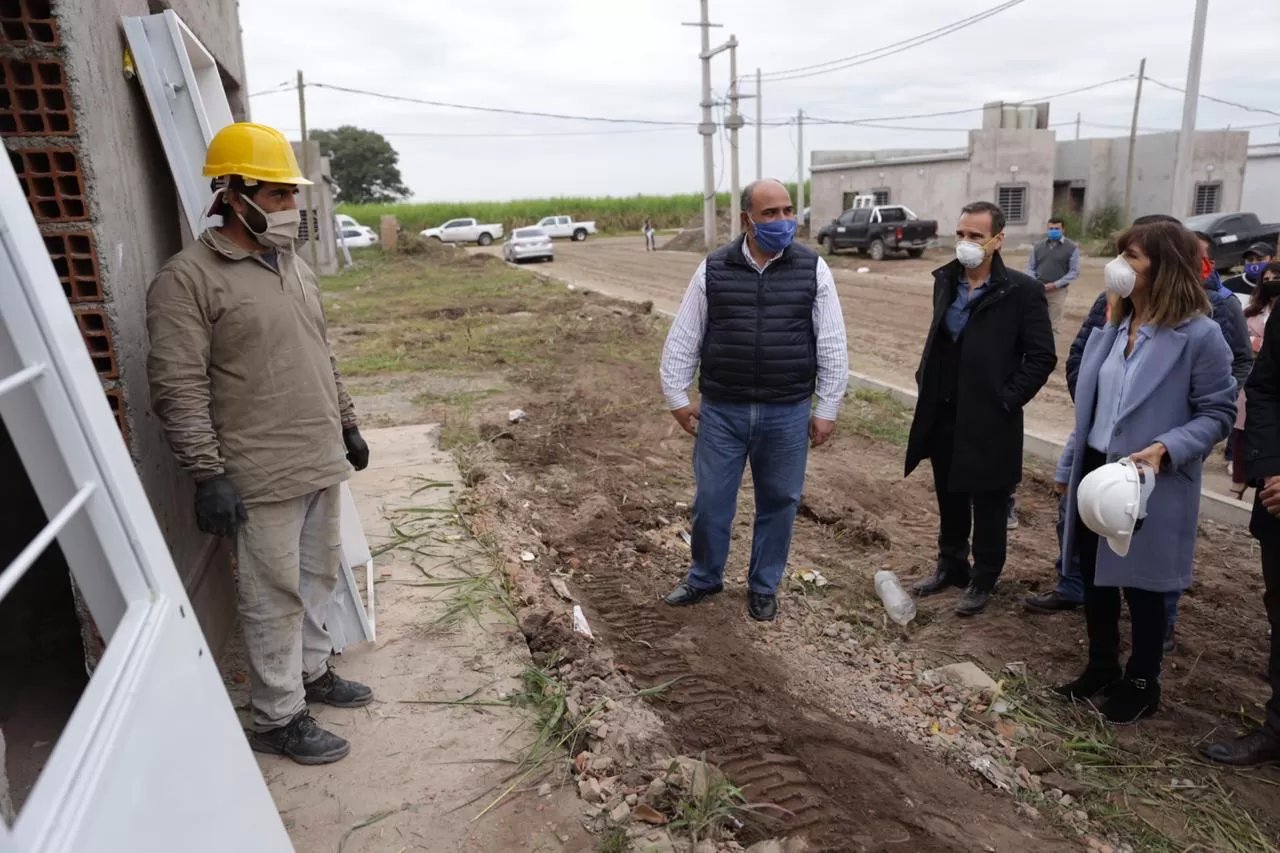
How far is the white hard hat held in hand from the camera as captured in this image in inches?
128

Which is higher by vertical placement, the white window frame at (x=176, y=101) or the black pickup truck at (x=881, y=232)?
the white window frame at (x=176, y=101)

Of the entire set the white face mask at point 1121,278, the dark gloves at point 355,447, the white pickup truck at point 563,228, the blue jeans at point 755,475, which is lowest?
the white pickup truck at point 563,228

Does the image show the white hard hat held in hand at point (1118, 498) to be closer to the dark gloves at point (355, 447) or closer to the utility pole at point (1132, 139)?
the dark gloves at point (355, 447)

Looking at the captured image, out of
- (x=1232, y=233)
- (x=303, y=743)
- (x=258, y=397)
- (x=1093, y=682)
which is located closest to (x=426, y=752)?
(x=303, y=743)

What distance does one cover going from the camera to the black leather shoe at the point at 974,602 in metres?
4.70

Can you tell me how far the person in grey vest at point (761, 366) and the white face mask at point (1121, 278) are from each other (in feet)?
3.58

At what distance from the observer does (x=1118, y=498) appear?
10.7 ft

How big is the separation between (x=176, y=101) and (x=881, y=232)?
24652 millimetres

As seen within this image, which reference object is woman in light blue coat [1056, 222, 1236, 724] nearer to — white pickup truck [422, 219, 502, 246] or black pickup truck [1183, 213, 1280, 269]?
A: black pickup truck [1183, 213, 1280, 269]

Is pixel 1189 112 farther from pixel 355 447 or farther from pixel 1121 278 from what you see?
pixel 355 447

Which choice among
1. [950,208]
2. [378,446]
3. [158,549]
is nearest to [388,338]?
[378,446]

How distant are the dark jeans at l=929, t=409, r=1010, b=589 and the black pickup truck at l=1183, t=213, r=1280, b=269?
17976mm

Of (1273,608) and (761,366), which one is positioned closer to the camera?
(1273,608)

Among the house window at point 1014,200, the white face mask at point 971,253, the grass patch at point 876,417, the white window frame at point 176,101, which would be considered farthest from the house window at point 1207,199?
the white window frame at point 176,101
